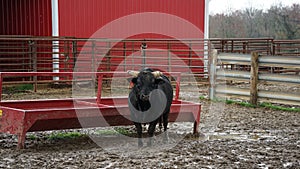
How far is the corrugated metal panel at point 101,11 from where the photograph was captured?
17547 millimetres

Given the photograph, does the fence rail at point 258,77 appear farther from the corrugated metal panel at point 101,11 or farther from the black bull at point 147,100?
the corrugated metal panel at point 101,11

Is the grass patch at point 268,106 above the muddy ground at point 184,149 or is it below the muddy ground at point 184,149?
above

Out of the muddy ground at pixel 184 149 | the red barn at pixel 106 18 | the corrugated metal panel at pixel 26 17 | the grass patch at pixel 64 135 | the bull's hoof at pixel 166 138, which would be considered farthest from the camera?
the red barn at pixel 106 18

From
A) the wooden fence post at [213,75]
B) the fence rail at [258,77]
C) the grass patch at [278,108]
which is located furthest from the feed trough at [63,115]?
the wooden fence post at [213,75]

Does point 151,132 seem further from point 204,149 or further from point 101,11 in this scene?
point 101,11

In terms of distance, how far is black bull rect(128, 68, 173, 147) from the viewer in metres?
7.48

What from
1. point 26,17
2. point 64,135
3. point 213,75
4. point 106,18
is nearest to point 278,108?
point 213,75

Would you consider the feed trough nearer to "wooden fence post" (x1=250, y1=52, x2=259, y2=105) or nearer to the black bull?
the black bull

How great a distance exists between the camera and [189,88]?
646 inches

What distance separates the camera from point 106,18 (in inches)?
730

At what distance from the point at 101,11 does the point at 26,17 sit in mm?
2531

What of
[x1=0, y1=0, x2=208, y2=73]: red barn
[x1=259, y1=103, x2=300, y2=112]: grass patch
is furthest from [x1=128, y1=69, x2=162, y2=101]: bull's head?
[x1=0, y1=0, x2=208, y2=73]: red barn

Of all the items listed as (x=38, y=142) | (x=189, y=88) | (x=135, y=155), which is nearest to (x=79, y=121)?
(x=38, y=142)

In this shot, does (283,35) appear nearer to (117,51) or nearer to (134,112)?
(117,51)
